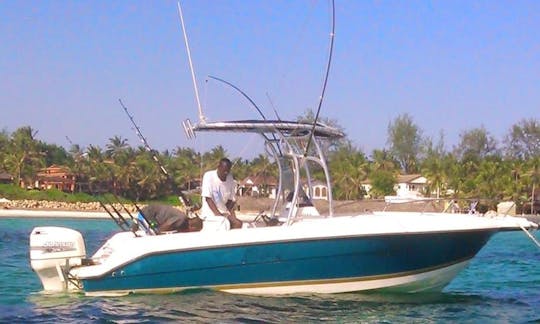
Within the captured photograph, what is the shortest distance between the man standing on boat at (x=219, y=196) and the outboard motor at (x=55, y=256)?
6.76 ft

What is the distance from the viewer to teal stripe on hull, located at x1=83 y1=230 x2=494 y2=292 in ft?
37.2

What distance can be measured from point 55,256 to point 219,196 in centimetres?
256

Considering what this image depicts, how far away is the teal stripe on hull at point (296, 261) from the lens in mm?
11328

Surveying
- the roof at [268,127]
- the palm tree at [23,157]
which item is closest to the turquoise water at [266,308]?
the roof at [268,127]

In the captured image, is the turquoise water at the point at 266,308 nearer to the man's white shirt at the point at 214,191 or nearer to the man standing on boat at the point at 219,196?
the man standing on boat at the point at 219,196

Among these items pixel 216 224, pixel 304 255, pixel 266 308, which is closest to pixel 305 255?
pixel 304 255

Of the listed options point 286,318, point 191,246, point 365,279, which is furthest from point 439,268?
point 191,246

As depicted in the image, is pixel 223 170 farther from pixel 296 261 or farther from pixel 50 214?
pixel 50 214

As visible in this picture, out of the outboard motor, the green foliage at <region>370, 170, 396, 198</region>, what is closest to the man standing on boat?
the outboard motor

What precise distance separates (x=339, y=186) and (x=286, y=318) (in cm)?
6391

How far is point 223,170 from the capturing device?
12.4m

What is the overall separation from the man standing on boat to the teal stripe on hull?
74 cm

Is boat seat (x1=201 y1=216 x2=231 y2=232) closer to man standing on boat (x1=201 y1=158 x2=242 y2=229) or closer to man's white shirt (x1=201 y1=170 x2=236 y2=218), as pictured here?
man standing on boat (x1=201 y1=158 x2=242 y2=229)

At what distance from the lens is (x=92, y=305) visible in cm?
1150
